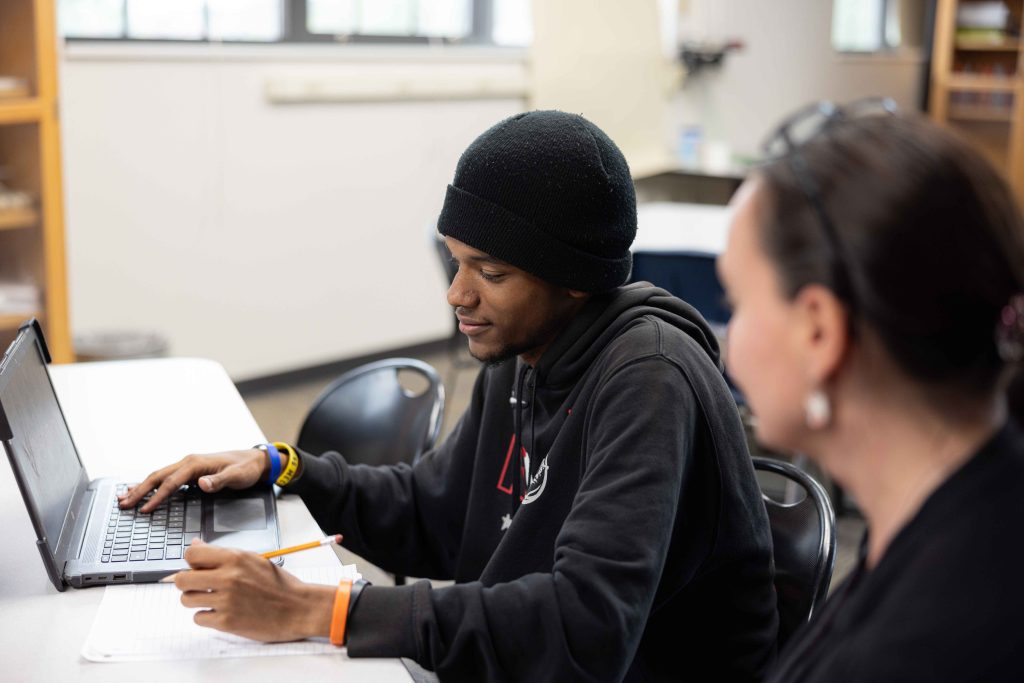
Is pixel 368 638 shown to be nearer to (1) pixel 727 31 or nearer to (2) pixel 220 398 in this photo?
(2) pixel 220 398

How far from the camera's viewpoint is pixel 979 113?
7.71 meters

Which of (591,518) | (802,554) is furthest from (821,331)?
(802,554)

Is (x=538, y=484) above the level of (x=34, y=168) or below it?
below

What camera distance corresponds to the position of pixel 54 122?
3096 millimetres

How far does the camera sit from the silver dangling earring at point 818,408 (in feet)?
2.63

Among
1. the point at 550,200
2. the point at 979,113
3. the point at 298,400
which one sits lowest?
the point at 298,400

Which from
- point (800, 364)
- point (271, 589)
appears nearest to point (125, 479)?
point (271, 589)

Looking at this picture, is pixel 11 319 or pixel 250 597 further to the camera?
pixel 11 319

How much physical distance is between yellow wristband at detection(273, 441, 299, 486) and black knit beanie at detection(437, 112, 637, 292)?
40 cm

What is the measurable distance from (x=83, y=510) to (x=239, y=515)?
7.9 inches

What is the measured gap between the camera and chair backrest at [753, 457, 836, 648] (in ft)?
4.60

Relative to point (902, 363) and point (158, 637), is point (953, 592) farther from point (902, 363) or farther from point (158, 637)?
point (158, 637)

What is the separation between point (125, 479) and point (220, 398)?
1.37 feet

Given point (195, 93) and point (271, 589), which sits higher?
point (195, 93)
